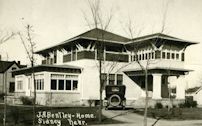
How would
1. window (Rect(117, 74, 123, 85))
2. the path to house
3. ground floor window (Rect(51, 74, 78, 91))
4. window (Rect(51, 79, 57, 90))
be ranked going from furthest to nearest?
1. window (Rect(117, 74, 123, 85))
2. ground floor window (Rect(51, 74, 78, 91))
3. window (Rect(51, 79, 57, 90))
4. the path to house

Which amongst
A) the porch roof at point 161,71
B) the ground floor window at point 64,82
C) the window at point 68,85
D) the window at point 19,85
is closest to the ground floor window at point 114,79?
the porch roof at point 161,71

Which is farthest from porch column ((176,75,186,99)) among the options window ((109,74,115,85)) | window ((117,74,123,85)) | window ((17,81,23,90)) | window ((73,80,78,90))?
window ((17,81,23,90))

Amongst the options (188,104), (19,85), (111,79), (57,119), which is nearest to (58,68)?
(111,79)

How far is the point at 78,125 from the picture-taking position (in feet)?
59.2

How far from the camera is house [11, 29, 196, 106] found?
31.0 m

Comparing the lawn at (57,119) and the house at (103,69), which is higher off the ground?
the house at (103,69)

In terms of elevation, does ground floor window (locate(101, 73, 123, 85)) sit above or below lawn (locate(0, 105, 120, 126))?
above

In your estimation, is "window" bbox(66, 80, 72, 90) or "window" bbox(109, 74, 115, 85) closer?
"window" bbox(66, 80, 72, 90)

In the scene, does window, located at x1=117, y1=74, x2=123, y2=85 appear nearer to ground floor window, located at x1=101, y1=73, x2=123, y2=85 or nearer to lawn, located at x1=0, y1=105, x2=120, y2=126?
ground floor window, located at x1=101, y1=73, x2=123, y2=85

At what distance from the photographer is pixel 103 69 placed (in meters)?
33.2

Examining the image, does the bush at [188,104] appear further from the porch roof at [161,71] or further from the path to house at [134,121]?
the path to house at [134,121]

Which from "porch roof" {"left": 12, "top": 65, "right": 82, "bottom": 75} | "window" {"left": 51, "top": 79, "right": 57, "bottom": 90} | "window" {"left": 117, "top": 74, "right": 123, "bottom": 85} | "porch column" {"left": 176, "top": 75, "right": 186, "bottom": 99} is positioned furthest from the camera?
"window" {"left": 117, "top": 74, "right": 123, "bottom": 85}

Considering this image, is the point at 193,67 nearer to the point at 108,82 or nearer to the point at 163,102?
the point at 163,102

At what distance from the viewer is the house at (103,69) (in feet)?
102
